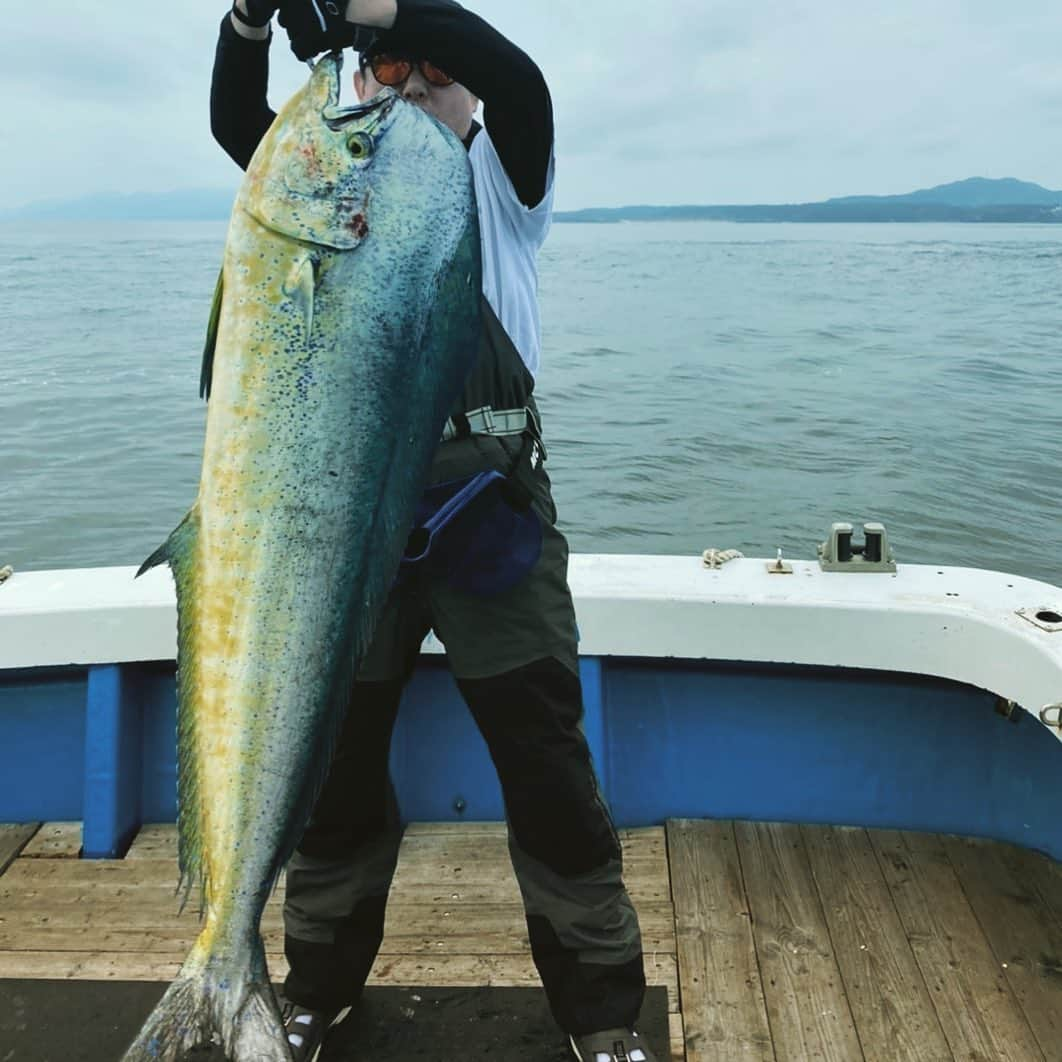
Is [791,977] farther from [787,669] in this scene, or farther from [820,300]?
[820,300]

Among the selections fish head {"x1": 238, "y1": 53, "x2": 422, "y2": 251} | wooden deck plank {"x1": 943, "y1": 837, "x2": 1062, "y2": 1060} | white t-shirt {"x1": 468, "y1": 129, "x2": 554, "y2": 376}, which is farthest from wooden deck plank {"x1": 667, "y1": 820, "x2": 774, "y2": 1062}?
fish head {"x1": 238, "y1": 53, "x2": 422, "y2": 251}

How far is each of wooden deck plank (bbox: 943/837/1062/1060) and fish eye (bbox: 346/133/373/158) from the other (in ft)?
8.21

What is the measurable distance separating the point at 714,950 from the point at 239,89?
242cm

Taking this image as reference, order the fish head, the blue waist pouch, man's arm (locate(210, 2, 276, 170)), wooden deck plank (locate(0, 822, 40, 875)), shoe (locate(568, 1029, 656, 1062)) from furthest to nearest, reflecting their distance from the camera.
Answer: wooden deck plank (locate(0, 822, 40, 875)) < shoe (locate(568, 1029, 656, 1062)) < the blue waist pouch < man's arm (locate(210, 2, 276, 170)) < the fish head

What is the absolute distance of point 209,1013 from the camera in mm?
1884

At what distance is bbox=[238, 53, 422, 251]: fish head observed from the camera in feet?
5.41

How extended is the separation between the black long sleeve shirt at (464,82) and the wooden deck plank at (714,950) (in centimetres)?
198

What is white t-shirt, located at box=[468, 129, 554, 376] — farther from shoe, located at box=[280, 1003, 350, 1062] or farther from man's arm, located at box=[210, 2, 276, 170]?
shoe, located at box=[280, 1003, 350, 1062]

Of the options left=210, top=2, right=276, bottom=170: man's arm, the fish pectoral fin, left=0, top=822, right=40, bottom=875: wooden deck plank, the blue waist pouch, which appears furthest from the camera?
left=0, top=822, right=40, bottom=875: wooden deck plank

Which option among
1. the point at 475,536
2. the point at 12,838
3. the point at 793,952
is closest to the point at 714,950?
the point at 793,952

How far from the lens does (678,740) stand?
3617 millimetres

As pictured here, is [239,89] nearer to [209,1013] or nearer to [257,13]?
[257,13]

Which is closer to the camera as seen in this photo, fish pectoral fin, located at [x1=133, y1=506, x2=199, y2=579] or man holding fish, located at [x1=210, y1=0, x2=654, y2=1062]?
fish pectoral fin, located at [x1=133, y1=506, x2=199, y2=579]

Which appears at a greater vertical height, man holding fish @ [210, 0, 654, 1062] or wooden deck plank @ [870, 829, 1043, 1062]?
A: man holding fish @ [210, 0, 654, 1062]
